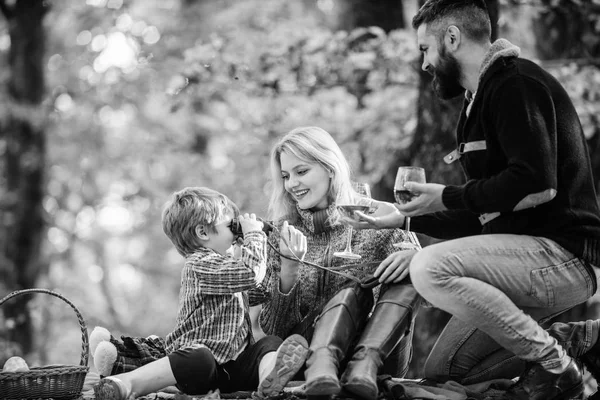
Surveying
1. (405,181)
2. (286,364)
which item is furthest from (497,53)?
(286,364)

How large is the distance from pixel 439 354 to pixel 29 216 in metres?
7.89

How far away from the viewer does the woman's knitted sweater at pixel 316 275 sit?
4.01 metres

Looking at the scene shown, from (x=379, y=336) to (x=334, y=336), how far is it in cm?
21

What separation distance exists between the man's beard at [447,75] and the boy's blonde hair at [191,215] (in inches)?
48.6

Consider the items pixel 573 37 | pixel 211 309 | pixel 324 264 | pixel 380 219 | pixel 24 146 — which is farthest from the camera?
pixel 24 146

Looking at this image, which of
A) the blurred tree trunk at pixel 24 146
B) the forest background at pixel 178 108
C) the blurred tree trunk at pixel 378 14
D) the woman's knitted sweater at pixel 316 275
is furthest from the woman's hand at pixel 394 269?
the blurred tree trunk at pixel 24 146

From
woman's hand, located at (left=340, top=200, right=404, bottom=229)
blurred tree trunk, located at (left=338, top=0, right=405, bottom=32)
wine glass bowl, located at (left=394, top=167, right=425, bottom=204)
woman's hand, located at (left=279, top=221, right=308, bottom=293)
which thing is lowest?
woman's hand, located at (left=279, top=221, right=308, bottom=293)

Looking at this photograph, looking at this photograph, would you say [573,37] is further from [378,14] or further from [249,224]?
[249,224]

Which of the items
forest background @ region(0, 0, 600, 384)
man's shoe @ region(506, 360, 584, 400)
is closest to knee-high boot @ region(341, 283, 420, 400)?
man's shoe @ region(506, 360, 584, 400)

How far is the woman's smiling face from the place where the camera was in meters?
4.10

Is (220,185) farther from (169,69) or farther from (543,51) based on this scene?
(543,51)

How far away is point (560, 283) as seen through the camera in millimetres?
3289

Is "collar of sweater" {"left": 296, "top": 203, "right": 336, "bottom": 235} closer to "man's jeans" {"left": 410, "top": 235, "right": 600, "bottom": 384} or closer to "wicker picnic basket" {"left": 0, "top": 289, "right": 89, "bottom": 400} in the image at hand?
"man's jeans" {"left": 410, "top": 235, "right": 600, "bottom": 384}

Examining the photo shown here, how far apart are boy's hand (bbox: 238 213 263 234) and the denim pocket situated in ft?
4.30
